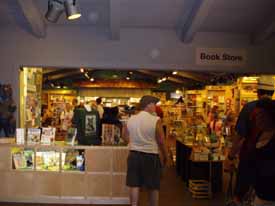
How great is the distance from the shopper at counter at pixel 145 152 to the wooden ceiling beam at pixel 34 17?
262 cm

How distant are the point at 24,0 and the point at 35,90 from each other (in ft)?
9.60

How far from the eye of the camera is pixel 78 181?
667cm

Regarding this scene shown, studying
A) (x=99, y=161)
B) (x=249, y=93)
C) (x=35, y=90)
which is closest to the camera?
(x=99, y=161)

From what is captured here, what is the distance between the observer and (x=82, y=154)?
6.79 meters

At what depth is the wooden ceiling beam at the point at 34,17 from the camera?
6347mm

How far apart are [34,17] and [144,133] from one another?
9.84ft

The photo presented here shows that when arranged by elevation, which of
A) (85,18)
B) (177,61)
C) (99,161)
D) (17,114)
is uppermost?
(85,18)

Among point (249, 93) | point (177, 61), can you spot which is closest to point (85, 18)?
point (177, 61)

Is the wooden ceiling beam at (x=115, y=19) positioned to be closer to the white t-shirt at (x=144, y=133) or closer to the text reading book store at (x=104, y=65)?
the text reading book store at (x=104, y=65)

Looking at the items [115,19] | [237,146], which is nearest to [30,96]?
[115,19]

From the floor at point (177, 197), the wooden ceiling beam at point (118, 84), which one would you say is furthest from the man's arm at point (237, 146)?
the wooden ceiling beam at point (118, 84)

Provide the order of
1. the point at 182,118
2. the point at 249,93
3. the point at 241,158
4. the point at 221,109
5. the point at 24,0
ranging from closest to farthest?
the point at 241,158 < the point at 24,0 < the point at 249,93 < the point at 221,109 < the point at 182,118

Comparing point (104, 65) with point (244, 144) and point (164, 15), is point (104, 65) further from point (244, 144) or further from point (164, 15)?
point (244, 144)

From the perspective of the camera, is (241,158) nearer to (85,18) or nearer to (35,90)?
(85,18)
